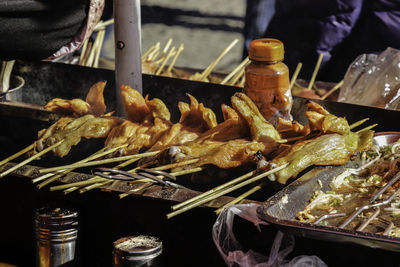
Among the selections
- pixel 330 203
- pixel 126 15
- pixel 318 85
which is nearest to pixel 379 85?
pixel 318 85

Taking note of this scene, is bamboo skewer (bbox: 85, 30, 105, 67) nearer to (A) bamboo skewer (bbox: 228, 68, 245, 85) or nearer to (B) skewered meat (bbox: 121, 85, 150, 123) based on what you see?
(A) bamboo skewer (bbox: 228, 68, 245, 85)

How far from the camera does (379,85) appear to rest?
4.17 meters

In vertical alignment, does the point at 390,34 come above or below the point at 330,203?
above

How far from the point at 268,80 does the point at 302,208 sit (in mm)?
969

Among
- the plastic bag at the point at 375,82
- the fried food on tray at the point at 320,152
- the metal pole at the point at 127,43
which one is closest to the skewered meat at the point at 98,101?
the metal pole at the point at 127,43

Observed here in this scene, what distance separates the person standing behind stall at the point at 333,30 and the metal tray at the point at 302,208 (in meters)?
3.10

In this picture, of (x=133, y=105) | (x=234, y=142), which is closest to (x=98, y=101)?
(x=133, y=105)

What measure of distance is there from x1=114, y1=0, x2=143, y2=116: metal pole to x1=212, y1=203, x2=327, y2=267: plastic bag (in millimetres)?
1576

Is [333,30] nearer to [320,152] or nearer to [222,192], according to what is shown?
[320,152]

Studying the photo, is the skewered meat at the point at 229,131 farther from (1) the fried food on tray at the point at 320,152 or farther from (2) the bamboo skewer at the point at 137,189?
(2) the bamboo skewer at the point at 137,189

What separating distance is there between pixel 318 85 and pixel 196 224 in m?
2.74

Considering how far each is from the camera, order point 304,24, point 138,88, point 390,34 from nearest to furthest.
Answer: point 138,88, point 390,34, point 304,24

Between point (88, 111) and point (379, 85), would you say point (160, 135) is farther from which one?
point (379, 85)

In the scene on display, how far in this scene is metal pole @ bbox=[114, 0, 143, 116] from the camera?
3.62 metres
